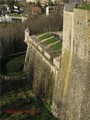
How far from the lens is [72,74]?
1532 centimetres

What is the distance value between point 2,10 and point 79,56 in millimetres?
66659

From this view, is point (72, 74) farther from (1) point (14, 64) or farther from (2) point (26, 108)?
(1) point (14, 64)

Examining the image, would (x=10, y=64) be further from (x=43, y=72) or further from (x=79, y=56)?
(x=79, y=56)

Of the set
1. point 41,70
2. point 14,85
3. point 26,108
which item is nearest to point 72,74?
point 26,108

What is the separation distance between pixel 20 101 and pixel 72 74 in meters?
5.85

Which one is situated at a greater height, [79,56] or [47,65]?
[79,56]

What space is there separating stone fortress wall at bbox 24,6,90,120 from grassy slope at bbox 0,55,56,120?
1.96 ft

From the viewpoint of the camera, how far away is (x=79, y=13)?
1416cm

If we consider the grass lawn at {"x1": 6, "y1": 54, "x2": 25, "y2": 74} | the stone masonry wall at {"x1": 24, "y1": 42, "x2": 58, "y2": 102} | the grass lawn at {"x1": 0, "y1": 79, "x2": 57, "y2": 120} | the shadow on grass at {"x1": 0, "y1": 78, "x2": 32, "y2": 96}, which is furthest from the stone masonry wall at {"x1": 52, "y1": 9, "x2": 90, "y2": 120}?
the grass lawn at {"x1": 6, "y1": 54, "x2": 25, "y2": 74}

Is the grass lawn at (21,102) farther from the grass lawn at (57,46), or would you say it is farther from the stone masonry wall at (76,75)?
the grass lawn at (57,46)

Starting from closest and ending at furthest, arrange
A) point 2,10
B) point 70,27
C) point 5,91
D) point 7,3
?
point 70,27
point 5,91
point 2,10
point 7,3

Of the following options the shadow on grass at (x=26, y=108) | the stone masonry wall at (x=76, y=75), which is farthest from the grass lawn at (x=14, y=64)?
the stone masonry wall at (x=76, y=75)

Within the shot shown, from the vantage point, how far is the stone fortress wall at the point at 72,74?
13680mm

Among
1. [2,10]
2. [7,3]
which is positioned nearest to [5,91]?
[2,10]
